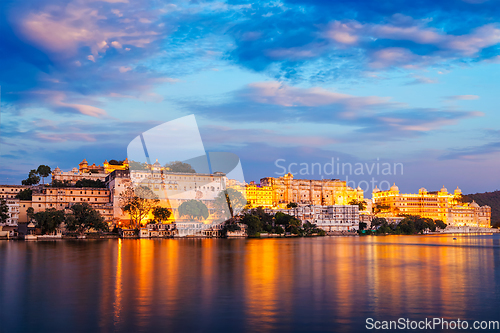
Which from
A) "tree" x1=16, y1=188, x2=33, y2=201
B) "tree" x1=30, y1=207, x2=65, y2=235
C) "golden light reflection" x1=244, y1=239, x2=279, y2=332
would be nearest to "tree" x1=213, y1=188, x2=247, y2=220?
"tree" x1=30, y1=207, x2=65, y2=235

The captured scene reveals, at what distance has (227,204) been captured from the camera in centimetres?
8031

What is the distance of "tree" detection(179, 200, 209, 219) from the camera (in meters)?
73.6

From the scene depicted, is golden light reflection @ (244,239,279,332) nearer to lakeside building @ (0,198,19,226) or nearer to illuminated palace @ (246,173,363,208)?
lakeside building @ (0,198,19,226)

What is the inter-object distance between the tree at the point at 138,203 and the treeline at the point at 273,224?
41.2ft

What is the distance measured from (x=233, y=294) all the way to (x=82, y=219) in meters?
49.0

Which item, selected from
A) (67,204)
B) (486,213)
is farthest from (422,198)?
(67,204)

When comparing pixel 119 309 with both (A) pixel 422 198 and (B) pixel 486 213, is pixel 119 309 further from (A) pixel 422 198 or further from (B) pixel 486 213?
(B) pixel 486 213

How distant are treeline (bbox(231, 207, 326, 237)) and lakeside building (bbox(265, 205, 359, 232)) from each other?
5.03 m

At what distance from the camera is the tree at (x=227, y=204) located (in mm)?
79625

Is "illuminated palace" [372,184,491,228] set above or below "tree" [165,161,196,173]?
below

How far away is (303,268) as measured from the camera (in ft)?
101

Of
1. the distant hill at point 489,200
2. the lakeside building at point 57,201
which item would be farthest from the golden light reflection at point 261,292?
the distant hill at point 489,200

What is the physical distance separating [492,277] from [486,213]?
402 ft

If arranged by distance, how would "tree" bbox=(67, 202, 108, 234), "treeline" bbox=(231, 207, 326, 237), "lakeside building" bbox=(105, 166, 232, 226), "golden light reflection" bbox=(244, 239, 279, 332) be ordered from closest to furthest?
"golden light reflection" bbox=(244, 239, 279, 332), "tree" bbox=(67, 202, 108, 234), "treeline" bbox=(231, 207, 326, 237), "lakeside building" bbox=(105, 166, 232, 226)
